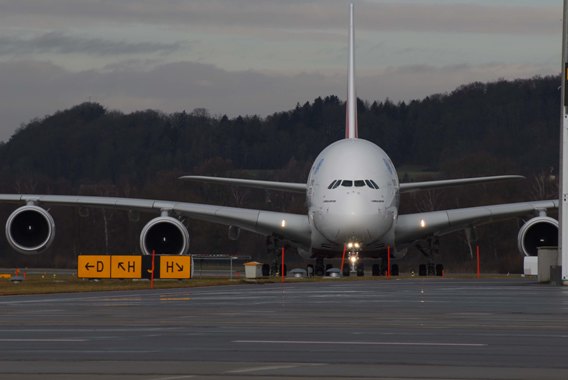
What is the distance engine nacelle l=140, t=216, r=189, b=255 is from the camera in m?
45.5

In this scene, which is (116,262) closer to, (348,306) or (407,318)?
(348,306)

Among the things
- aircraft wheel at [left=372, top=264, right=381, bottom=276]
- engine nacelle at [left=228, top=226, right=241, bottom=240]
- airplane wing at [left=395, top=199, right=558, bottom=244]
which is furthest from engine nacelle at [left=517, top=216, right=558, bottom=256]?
engine nacelle at [left=228, top=226, right=241, bottom=240]

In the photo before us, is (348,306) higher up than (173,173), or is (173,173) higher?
(173,173)

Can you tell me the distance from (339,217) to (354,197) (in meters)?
0.75

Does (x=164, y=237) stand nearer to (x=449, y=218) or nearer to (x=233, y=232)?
(x=233, y=232)

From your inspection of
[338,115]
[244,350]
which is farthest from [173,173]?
[244,350]

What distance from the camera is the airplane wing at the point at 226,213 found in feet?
151

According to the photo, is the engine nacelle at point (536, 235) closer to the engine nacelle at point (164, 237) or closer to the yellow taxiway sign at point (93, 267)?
the engine nacelle at point (164, 237)

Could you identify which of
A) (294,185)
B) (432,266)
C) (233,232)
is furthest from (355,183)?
(233,232)

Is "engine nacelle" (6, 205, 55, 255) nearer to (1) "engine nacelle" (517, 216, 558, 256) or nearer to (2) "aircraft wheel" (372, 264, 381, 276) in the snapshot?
(2) "aircraft wheel" (372, 264, 381, 276)

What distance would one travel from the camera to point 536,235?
44.5 m

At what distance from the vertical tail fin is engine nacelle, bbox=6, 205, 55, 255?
37.4ft

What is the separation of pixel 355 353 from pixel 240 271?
44.4 m

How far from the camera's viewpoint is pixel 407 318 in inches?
734
